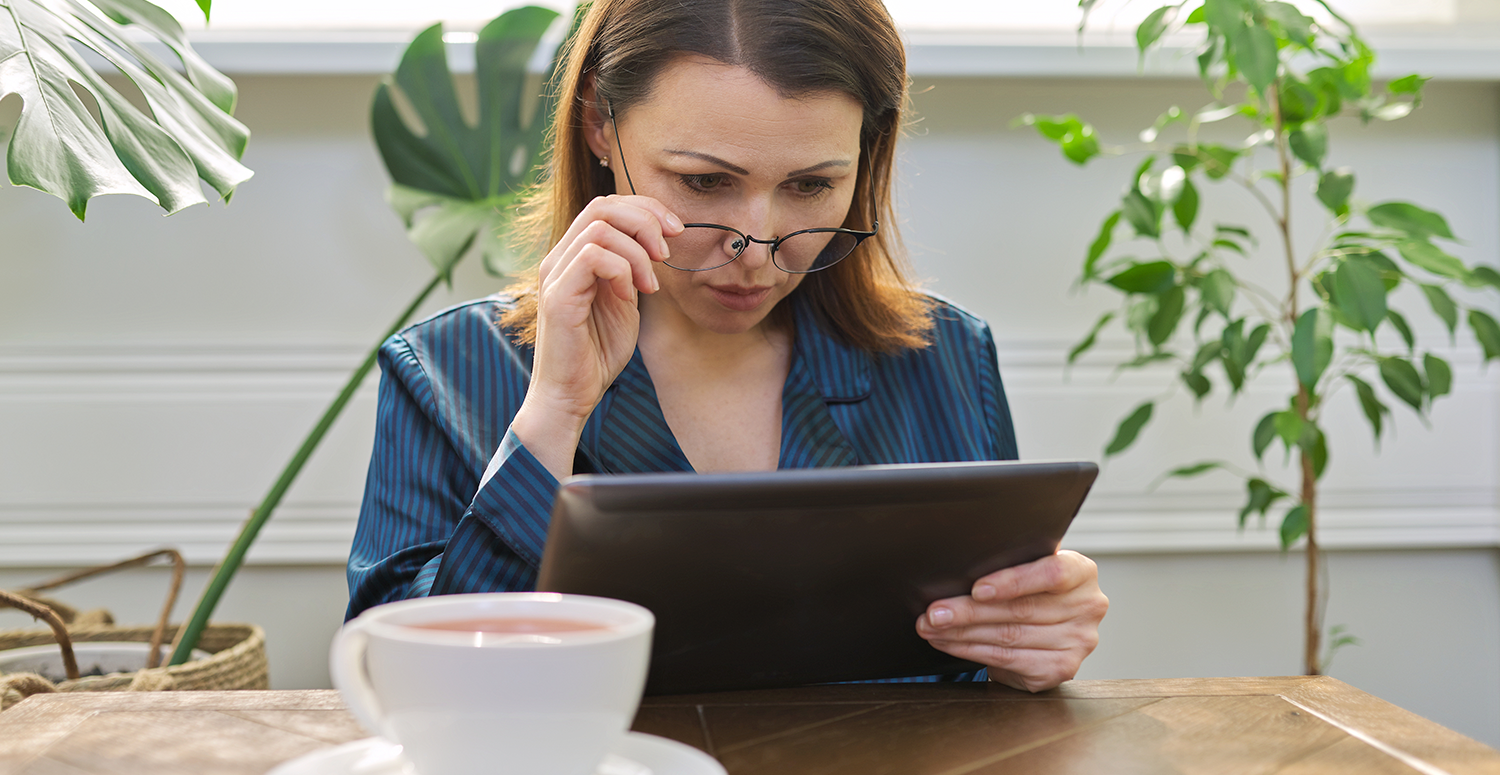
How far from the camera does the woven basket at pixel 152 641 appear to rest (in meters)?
1.16

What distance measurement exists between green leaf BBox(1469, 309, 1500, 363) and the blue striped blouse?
76 centimetres

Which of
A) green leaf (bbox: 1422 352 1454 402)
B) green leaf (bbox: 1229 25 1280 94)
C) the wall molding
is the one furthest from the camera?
the wall molding

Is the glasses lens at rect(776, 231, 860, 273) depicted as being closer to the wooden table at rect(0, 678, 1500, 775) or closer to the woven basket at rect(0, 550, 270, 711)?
the wooden table at rect(0, 678, 1500, 775)

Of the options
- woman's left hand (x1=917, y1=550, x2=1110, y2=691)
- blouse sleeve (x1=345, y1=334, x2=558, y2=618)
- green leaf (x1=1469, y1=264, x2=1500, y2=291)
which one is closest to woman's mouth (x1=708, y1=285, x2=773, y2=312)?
blouse sleeve (x1=345, y1=334, x2=558, y2=618)

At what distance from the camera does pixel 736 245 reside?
96 centimetres

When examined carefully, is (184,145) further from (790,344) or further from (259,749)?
(790,344)

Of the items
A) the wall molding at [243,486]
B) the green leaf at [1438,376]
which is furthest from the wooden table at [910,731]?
the wall molding at [243,486]

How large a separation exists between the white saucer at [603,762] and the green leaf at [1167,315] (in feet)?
4.17

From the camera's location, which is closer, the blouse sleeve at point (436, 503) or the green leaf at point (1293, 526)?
the blouse sleeve at point (436, 503)

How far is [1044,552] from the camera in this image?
67cm

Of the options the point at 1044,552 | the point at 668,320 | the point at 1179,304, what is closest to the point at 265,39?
the point at 668,320

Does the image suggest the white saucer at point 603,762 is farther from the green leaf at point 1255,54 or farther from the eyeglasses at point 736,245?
the green leaf at point 1255,54

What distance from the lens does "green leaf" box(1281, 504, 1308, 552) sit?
151 cm

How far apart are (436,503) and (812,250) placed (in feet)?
1.33
